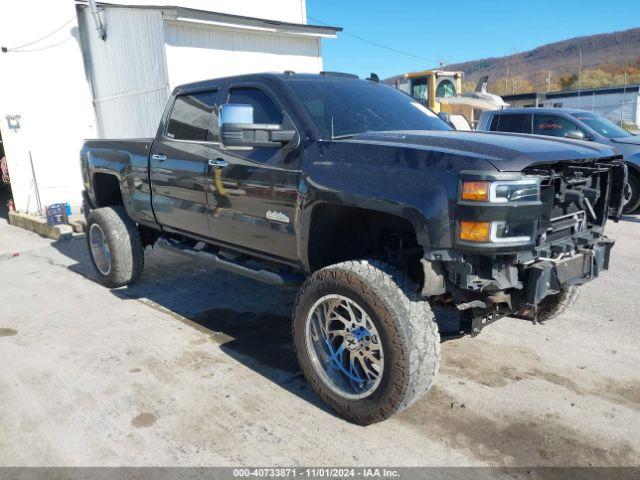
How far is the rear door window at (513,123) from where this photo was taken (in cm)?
973

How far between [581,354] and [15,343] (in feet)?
15.1

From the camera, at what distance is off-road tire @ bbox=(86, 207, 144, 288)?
5.66 meters

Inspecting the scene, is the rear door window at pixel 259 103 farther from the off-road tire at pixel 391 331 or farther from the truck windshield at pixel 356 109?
the off-road tire at pixel 391 331

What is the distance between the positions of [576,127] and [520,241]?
300 inches

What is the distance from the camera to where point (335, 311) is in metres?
3.22

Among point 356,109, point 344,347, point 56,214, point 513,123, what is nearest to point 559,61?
point 513,123

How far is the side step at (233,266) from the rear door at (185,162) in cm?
20

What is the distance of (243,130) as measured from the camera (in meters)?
3.36

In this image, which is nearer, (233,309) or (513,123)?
(233,309)

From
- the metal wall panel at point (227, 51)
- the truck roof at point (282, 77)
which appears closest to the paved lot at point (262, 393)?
the truck roof at point (282, 77)

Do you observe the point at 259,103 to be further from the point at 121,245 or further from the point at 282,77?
the point at 121,245

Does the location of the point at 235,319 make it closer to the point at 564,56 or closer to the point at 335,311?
the point at 335,311

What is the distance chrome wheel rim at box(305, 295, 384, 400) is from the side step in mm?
620

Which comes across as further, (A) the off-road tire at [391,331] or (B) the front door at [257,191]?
(B) the front door at [257,191]
